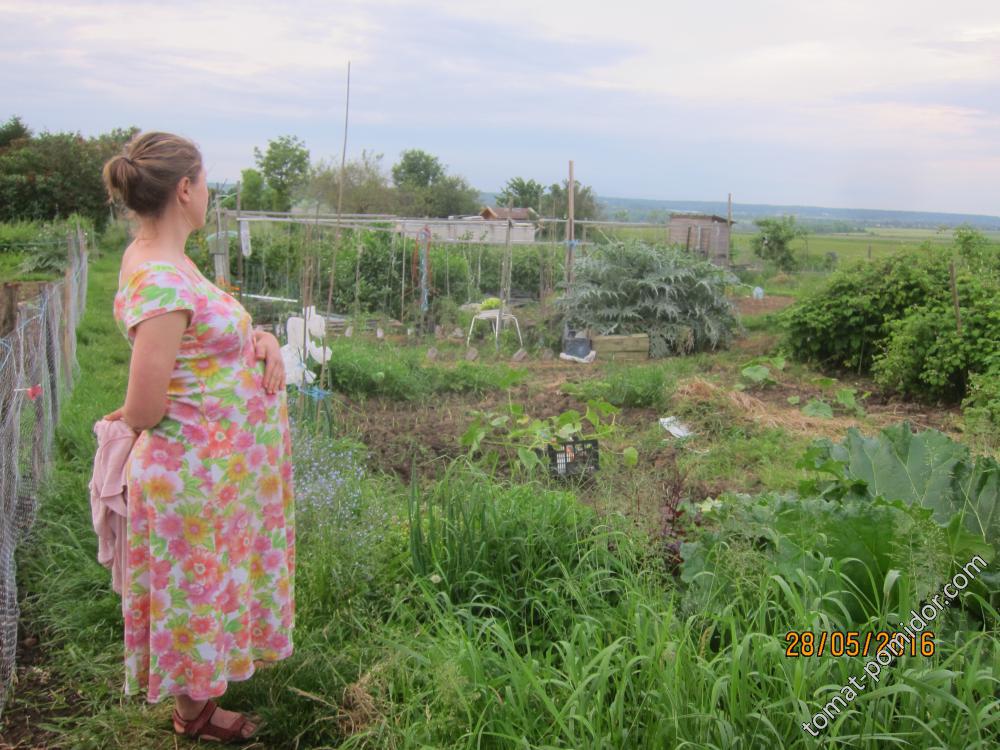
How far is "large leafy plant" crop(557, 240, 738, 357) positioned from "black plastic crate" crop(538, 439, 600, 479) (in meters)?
5.70

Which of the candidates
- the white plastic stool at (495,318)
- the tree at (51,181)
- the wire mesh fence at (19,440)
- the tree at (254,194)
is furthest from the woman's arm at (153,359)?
the tree at (254,194)

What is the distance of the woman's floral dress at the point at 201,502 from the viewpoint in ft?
6.74

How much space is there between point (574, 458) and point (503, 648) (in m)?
2.33

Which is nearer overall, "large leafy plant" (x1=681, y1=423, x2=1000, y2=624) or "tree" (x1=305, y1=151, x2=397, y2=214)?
"large leafy plant" (x1=681, y1=423, x2=1000, y2=624)

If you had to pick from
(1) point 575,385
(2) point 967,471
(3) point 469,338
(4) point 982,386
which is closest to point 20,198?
(3) point 469,338

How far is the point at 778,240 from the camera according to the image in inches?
950

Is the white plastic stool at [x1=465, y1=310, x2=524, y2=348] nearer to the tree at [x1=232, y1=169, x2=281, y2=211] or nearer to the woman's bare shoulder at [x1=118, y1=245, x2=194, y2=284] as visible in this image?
the woman's bare shoulder at [x1=118, y1=245, x2=194, y2=284]

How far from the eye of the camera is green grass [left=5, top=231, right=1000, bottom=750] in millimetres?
1892

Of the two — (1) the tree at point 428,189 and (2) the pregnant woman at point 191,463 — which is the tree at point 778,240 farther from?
(2) the pregnant woman at point 191,463

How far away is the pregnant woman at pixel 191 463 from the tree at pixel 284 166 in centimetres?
3060

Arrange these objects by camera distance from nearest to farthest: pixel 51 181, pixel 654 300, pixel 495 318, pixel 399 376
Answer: pixel 399 376 < pixel 654 300 < pixel 495 318 < pixel 51 181

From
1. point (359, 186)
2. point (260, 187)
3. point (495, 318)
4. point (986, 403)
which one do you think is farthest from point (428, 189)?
point (986, 403)

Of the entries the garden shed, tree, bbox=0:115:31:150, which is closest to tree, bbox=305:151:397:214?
tree, bbox=0:115:31:150

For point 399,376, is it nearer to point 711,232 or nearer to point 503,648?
point 503,648
